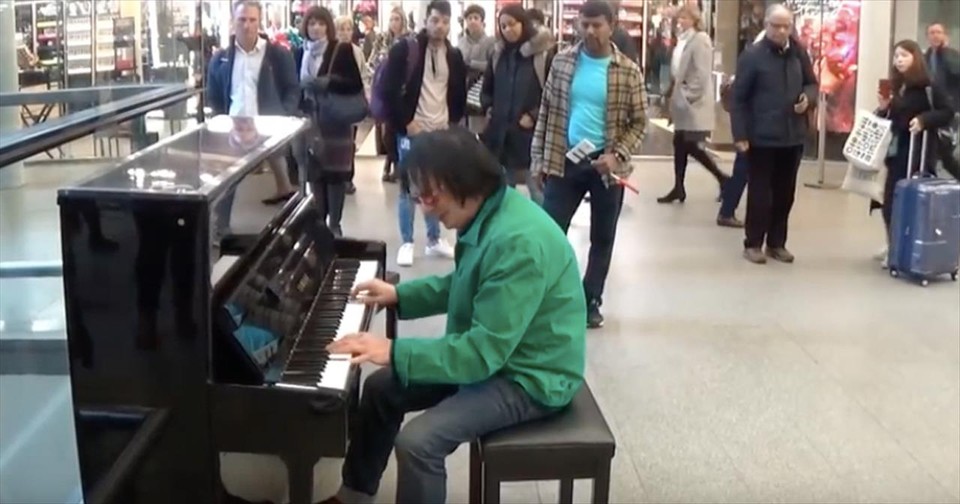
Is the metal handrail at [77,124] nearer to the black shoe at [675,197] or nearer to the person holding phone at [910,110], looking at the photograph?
the person holding phone at [910,110]

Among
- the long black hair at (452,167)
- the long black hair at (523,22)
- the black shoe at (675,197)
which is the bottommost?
the black shoe at (675,197)

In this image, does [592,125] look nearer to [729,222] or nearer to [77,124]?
[77,124]

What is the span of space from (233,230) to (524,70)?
3493 mm

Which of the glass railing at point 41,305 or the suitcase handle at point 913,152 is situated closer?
the glass railing at point 41,305

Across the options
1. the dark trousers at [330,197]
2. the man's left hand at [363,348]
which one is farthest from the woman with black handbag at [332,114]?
the man's left hand at [363,348]

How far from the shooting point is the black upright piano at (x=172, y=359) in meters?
2.28

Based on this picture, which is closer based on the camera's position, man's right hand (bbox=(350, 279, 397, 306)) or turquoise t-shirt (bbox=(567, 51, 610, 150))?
man's right hand (bbox=(350, 279, 397, 306))

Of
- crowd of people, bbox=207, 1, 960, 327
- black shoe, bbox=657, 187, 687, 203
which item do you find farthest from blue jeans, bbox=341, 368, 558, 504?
black shoe, bbox=657, 187, 687, 203

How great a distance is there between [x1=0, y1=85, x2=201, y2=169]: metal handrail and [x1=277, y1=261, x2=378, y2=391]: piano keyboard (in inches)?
27.5

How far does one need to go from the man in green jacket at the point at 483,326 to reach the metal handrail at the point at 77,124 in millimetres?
771

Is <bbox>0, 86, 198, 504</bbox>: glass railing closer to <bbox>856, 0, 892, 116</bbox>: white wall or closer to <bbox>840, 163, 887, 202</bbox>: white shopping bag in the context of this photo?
<bbox>840, 163, 887, 202</bbox>: white shopping bag

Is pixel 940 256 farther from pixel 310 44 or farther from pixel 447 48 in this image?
pixel 310 44

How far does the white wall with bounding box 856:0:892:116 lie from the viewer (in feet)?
32.3

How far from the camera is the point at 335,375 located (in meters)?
2.45
